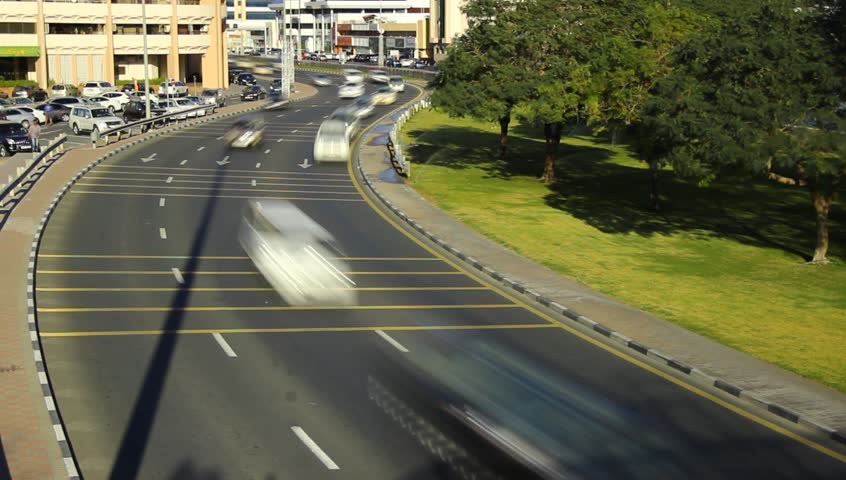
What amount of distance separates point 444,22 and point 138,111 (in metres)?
72.0

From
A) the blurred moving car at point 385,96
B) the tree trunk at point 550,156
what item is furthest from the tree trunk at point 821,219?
the blurred moving car at point 385,96

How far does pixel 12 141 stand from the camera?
53750mm

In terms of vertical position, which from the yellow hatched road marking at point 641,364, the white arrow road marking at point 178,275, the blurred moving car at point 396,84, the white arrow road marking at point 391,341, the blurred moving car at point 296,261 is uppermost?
the blurred moving car at point 396,84

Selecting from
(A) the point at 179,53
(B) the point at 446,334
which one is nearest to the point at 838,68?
(B) the point at 446,334

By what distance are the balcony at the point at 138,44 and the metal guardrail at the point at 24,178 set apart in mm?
52628

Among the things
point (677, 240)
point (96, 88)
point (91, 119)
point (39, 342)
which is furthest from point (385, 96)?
point (39, 342)

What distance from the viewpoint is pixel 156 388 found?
17.9 m

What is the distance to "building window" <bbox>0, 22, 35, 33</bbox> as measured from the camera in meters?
93.7

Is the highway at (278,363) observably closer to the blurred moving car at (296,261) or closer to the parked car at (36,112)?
the blurred moving car at (296,261)

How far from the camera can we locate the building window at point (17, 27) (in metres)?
93.7

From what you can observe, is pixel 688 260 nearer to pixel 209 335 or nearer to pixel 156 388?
pixel 209 335

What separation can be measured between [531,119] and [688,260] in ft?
50.5

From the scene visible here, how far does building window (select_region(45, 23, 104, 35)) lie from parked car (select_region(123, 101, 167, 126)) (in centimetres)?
3048

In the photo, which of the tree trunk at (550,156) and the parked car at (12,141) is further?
the parked car at (12,141)
